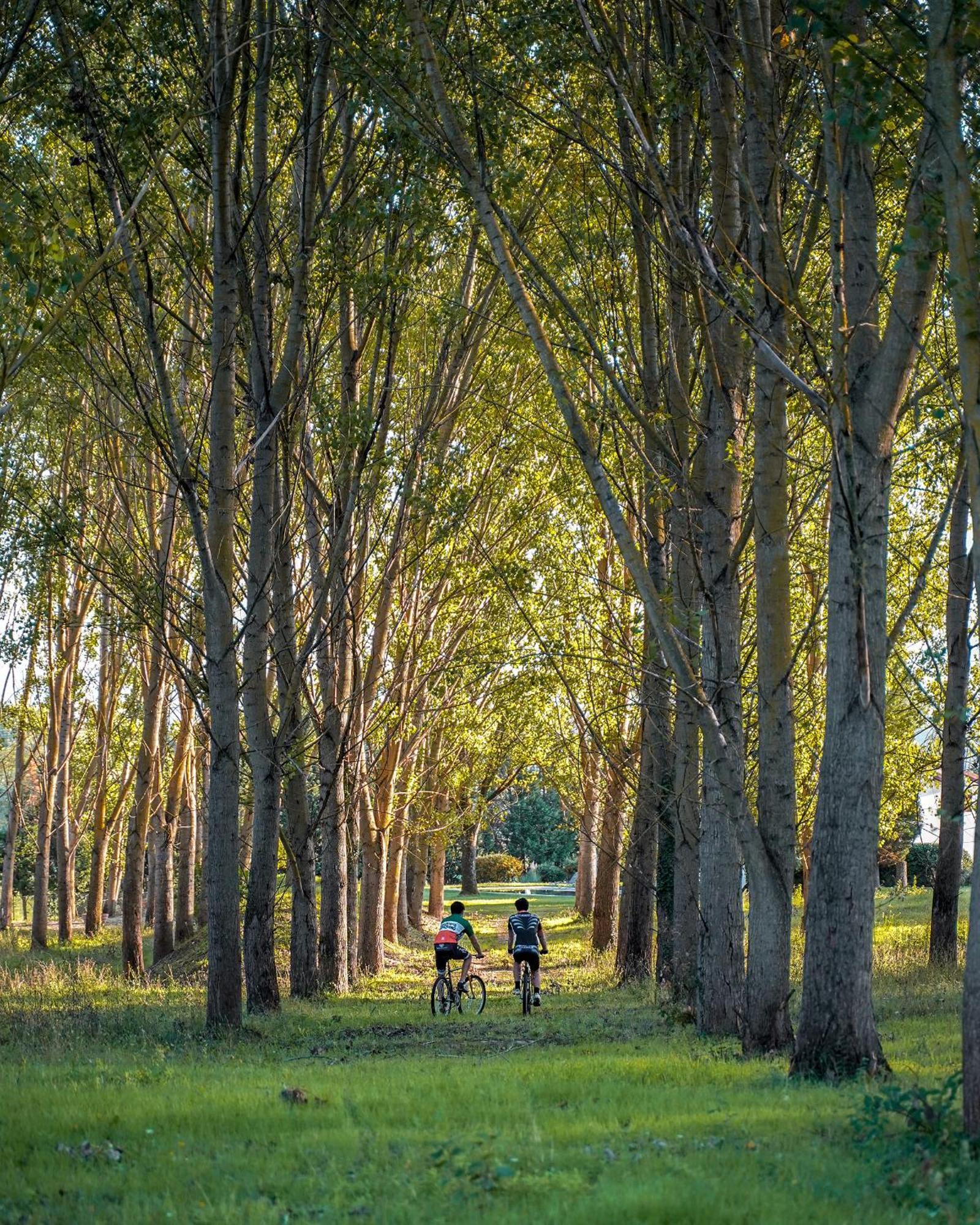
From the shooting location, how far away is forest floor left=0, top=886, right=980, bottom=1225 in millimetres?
5594

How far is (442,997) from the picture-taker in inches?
693

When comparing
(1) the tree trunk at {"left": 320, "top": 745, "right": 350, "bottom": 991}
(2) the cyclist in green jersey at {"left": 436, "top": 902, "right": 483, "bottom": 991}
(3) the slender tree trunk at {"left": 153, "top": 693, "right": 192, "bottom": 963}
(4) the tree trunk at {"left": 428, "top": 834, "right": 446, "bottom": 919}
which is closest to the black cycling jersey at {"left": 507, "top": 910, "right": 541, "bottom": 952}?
(2) the cyclist in green jersey at {"left": 436, "top": 902, "right": 483, "bottom": 991}

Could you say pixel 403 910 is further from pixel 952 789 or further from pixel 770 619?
pixel 770 619

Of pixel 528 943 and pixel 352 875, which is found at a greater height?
pixel 352 875

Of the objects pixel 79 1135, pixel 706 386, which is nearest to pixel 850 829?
pixel 79 1135

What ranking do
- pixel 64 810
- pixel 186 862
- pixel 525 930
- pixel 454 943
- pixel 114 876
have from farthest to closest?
pixel 114 876 < pixel 64 810 < pixel 186 862 < pixel 454 943 < pixel 525 930

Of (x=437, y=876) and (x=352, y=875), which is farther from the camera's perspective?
(x=437, y=876)

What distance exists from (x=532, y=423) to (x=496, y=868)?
62371 millimetres

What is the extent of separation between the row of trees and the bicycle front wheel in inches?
94.1

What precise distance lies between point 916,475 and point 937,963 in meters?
7.00

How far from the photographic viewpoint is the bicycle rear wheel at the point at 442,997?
683 inches

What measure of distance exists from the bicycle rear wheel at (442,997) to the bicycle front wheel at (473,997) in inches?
7.1

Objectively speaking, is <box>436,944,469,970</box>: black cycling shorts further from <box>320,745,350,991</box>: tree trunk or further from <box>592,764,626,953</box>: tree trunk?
<box>592,764,626,953</box>: tree trunk

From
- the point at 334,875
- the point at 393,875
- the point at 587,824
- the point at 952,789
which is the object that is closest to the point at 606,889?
the point at 587,824
